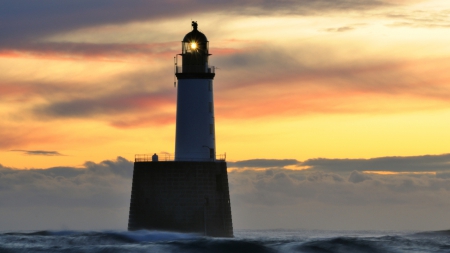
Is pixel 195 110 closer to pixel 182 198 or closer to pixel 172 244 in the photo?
pixel 182 198

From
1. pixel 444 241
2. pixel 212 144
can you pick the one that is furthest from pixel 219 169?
pixel 444 241

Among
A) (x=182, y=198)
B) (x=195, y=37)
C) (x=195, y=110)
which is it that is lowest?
(x=182, y=198)

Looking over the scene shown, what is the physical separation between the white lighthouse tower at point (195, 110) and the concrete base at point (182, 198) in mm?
1191

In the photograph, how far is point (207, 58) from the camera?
52.0m

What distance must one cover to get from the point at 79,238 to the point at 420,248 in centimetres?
2018

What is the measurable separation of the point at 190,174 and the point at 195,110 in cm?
375

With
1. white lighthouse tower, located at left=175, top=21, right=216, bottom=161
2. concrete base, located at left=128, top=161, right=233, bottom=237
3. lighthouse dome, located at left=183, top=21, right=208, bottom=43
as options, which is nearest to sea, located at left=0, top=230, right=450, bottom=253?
concrete base, located at left=128, top=161, right=233, bottom=237

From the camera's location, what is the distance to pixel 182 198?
49688mm

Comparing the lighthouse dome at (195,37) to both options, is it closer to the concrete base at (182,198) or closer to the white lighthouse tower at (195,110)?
the white lighthouse tower at (195,110)

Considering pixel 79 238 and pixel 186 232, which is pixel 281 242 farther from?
pixel 79 238

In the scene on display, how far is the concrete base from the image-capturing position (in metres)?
49.7

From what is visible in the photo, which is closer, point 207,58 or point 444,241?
point 207,58

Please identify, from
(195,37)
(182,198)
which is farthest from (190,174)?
(195,37)

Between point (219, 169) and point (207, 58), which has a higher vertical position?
point (207, 58)
